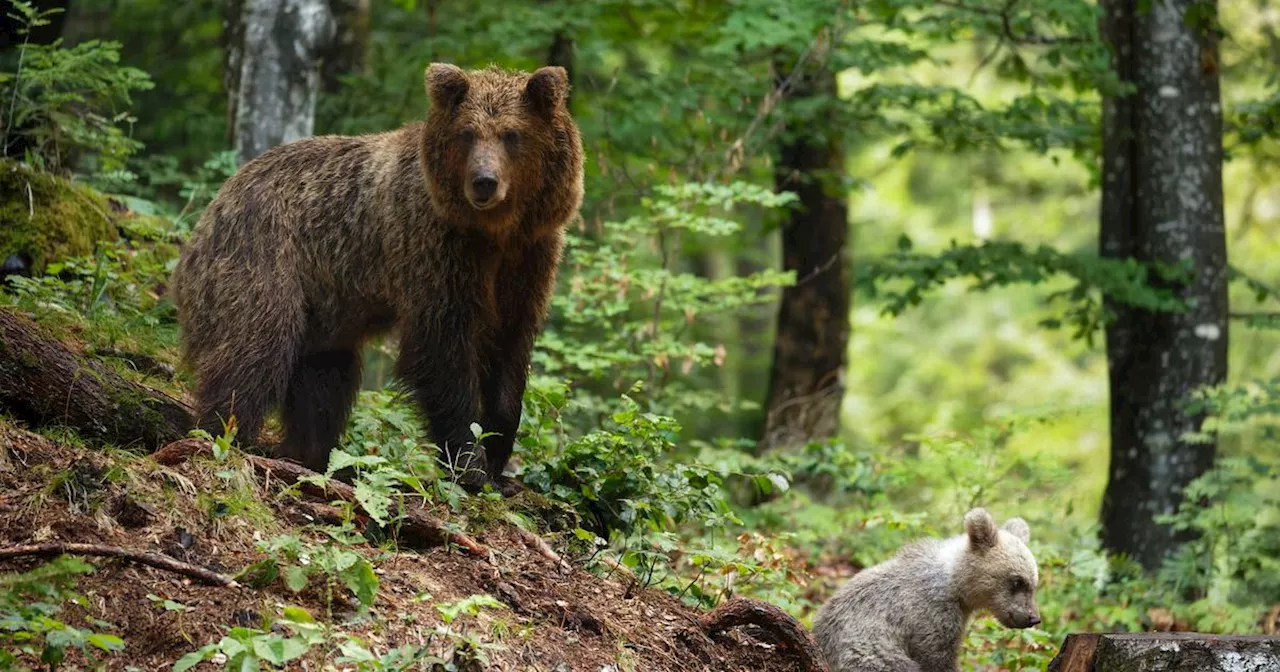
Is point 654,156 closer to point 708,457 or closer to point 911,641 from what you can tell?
point 708,457

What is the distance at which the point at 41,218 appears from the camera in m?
7.73

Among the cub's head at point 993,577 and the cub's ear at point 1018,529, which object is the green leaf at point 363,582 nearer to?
the cub's head at point 993,577

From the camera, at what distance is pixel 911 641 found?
235 inches

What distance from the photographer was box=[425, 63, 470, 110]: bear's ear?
6.05 m

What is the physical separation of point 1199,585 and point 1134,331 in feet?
7.96

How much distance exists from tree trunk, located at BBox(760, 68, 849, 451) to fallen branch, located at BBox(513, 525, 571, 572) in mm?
6540

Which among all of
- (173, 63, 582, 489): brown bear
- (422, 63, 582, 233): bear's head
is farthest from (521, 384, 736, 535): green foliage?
(422, 63, 582, 233): bear's head

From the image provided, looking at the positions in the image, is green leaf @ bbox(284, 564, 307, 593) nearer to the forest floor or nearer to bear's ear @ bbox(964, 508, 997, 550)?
the forest floor

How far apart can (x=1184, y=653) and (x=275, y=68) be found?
21.4ft

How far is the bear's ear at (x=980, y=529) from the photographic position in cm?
602

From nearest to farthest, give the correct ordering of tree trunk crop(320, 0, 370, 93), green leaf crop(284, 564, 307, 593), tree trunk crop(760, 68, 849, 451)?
green leaf crop(284, 564, 307, 593) < tree trunk crop(760, 68, 849, 451) < tree trunk crop(320, 0, 370, 93)

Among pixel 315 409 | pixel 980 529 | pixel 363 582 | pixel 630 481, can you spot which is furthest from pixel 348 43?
pixel 363 582

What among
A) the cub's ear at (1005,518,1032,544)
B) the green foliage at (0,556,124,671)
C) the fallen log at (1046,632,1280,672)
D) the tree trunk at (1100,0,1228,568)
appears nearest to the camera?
the green foliage at (0,556,124,671)

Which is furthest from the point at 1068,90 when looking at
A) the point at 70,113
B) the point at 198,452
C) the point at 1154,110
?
the point at 198,452
